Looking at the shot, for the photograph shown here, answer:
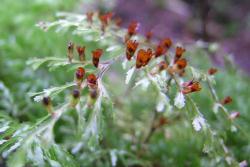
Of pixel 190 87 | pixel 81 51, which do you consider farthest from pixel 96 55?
pixel 190 87

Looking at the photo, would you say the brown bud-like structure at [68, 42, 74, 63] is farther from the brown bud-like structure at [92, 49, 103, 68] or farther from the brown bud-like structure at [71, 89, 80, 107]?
the brown bud-like structure at [71, 89, 80, 107]

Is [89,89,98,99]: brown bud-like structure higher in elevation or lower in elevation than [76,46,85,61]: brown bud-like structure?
lower

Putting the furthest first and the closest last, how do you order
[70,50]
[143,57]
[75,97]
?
[70,50] → [143,57] → [75,97]

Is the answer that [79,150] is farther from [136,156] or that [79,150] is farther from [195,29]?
[195,29]

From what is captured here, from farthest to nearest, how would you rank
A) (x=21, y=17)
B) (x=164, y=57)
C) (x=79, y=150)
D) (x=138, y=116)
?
(x=21, y=17) → (x=138, y=116) → (x=79, y=150) → (x=164, y=57)

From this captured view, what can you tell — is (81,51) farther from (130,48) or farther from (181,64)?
(181,64)

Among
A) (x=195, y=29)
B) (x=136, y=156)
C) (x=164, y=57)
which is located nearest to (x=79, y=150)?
(x=136, y=156)

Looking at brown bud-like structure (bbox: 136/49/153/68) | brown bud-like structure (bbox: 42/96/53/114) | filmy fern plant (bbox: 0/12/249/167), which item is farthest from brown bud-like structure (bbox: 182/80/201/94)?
brown bud-like structure (bbox: 42/96/53/114)

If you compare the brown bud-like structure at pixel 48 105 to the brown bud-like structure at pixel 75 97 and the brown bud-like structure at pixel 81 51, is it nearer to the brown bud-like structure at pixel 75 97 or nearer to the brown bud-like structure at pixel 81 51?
the brown bud-like structure at pixel 75 97

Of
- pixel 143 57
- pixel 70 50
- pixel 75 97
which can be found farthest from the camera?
pixel 70 50
